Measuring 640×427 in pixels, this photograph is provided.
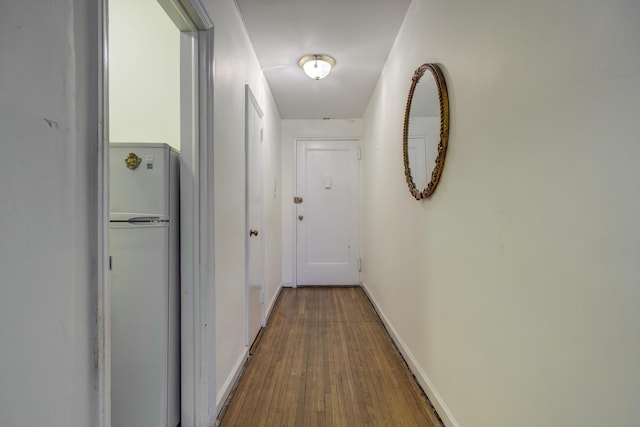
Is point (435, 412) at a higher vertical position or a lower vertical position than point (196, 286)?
lower

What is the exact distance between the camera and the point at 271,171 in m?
3.13

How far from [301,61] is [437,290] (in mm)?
2076

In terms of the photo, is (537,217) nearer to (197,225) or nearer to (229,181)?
(197,225)

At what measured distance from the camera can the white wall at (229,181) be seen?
1.49 metres

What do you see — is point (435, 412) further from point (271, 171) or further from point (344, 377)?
point (271, 171)

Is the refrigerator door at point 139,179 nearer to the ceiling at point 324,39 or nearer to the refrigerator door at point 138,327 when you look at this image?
the refrigerator door at point 138,327

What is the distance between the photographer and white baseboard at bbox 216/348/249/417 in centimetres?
146

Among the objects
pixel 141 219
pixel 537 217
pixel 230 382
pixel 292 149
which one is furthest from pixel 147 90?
pixel 292 149

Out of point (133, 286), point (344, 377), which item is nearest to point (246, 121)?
point (133, 286)

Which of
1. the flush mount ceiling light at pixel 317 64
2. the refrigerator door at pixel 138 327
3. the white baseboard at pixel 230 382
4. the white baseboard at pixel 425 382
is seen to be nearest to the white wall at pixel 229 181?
the white baseboard at pixel 230 382

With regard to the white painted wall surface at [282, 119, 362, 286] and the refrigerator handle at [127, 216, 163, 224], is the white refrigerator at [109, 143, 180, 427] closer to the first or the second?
the refrigerator handle at [127, 216, 163, 224]

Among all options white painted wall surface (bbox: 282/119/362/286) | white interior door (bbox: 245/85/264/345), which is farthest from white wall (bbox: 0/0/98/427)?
white painted wall surface (bbox: 282/119/362/286)

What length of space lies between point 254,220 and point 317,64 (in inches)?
→ 54.5

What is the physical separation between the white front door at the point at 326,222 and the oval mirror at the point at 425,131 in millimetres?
2065
